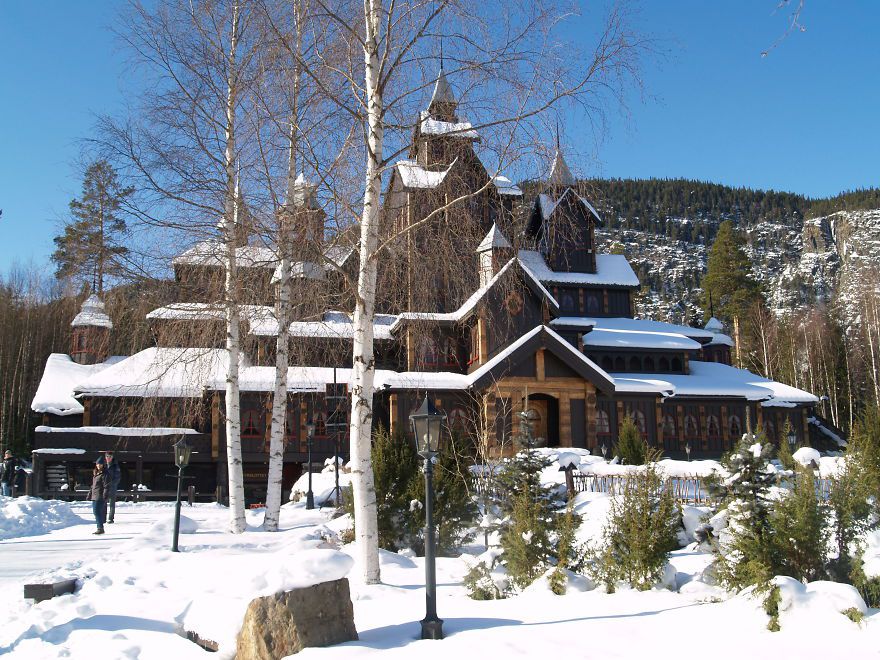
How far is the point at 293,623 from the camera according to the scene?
662cm

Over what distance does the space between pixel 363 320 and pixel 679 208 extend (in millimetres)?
174644

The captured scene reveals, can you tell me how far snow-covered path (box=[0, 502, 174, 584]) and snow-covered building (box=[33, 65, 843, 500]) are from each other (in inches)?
112

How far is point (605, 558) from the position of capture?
923cm

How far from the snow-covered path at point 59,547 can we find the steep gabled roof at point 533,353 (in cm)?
1243

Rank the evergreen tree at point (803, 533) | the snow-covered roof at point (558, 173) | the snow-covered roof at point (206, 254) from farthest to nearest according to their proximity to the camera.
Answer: the snow-covered roof at point (206, 254), the snow-covered roof at point (558, 173), the evergreen tree at point (803, 533)

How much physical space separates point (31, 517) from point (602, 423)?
2254 cm

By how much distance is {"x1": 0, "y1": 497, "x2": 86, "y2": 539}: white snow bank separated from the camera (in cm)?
1712

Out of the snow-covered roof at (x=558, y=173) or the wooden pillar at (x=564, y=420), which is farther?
the wooden pillar at (x=564, y=420)

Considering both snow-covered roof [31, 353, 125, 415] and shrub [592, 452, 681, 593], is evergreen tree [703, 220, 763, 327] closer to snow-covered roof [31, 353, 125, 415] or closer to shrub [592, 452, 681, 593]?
snow-covered roof [31, 353, 125, 415]

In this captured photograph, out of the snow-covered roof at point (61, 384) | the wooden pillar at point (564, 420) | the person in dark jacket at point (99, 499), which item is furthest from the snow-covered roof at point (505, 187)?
the snow-covered roof at point (61, 384)

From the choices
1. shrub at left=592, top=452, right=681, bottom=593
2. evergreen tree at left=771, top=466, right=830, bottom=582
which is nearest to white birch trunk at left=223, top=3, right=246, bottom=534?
shrub at left=592, top=452, right=681, bottom=593

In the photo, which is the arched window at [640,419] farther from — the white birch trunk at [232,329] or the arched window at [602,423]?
the white birch trunk at [232,329]

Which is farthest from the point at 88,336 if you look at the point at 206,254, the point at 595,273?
the point at 206,254

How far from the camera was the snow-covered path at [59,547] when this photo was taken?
38.7 feet
